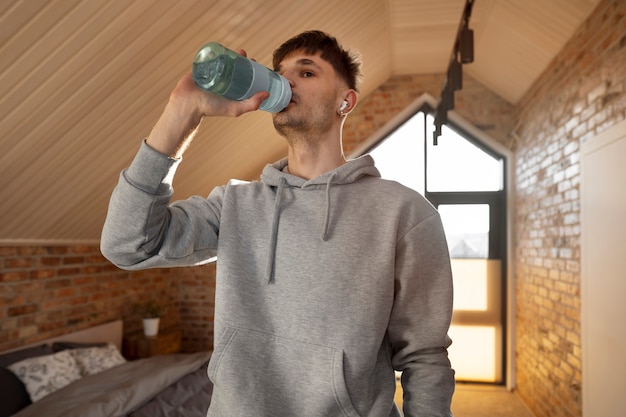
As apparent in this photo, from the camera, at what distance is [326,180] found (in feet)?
4.14

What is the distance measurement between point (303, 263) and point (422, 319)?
294 mm

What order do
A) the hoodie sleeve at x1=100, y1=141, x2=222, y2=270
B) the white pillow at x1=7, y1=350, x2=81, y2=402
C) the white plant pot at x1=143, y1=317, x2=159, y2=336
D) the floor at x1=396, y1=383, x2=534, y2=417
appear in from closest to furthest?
the hoodie sleeve at x1=100, y1=141, x2=222, y2=270, the white pillow at x1=7, y1=350, x2=81, y2=402, the white plant pot at x1=143, y1=317, x2=159, y2=336, the floor at x1=396, y1=383, x2=534, y2=417

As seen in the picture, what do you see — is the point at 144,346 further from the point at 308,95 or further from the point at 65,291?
the point at 308,95

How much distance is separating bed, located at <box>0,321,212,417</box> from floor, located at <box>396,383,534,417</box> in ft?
7.72

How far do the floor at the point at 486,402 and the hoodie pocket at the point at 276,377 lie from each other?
3.80 m

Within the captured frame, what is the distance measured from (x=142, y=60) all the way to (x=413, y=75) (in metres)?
3.70

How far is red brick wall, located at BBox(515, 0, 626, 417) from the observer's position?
295 cm

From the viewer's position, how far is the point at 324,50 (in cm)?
135

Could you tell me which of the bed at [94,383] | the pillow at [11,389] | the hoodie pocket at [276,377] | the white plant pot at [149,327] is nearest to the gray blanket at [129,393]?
the bed at [94,383]

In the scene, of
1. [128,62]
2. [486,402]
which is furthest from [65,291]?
[486,402]

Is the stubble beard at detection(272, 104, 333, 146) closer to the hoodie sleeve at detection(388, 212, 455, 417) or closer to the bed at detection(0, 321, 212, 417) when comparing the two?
the hoodie sleeve at detection(388, 212, 455, 417)

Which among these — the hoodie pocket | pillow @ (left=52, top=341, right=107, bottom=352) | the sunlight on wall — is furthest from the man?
the sunlight on wall

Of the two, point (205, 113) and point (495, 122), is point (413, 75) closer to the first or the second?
point (495, 122)

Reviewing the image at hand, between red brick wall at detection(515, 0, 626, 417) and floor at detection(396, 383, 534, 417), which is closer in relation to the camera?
red brick wall at detection(515, 0, 626, 417)
